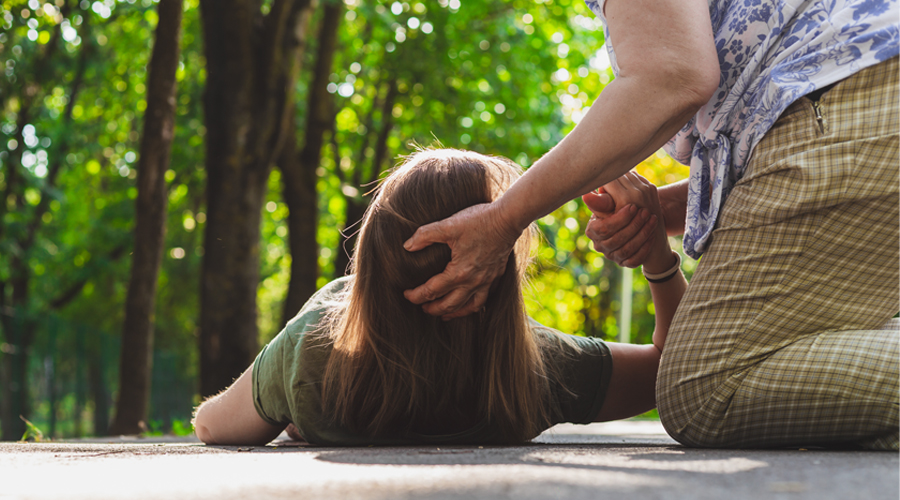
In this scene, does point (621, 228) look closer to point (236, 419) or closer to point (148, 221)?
point (236, 419)

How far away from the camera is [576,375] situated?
9.54ft

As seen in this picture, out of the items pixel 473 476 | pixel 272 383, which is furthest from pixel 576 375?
pixel 473 476

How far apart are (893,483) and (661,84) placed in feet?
4.11

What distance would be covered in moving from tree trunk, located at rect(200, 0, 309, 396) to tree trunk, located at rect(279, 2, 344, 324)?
260 cm

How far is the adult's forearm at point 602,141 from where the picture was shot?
2.26m

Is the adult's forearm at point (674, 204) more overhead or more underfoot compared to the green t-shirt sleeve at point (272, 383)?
more overhead

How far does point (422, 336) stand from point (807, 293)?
1.15 metres

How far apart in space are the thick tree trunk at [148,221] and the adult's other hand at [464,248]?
5.35m

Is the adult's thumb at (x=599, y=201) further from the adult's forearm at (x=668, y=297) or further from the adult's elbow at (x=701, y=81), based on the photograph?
the adult's elbow at (x=701, y=81)

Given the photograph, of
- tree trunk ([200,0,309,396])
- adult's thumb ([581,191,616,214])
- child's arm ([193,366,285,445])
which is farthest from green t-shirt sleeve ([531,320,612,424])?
tree trunk ([200,0,309,396])

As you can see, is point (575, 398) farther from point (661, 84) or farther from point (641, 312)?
point (641, 312)

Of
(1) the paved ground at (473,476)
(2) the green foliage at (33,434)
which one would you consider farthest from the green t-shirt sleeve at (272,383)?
(2) the green foliage at (33,434)

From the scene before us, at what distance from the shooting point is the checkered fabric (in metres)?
2.12

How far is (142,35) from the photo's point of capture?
13.7 m
